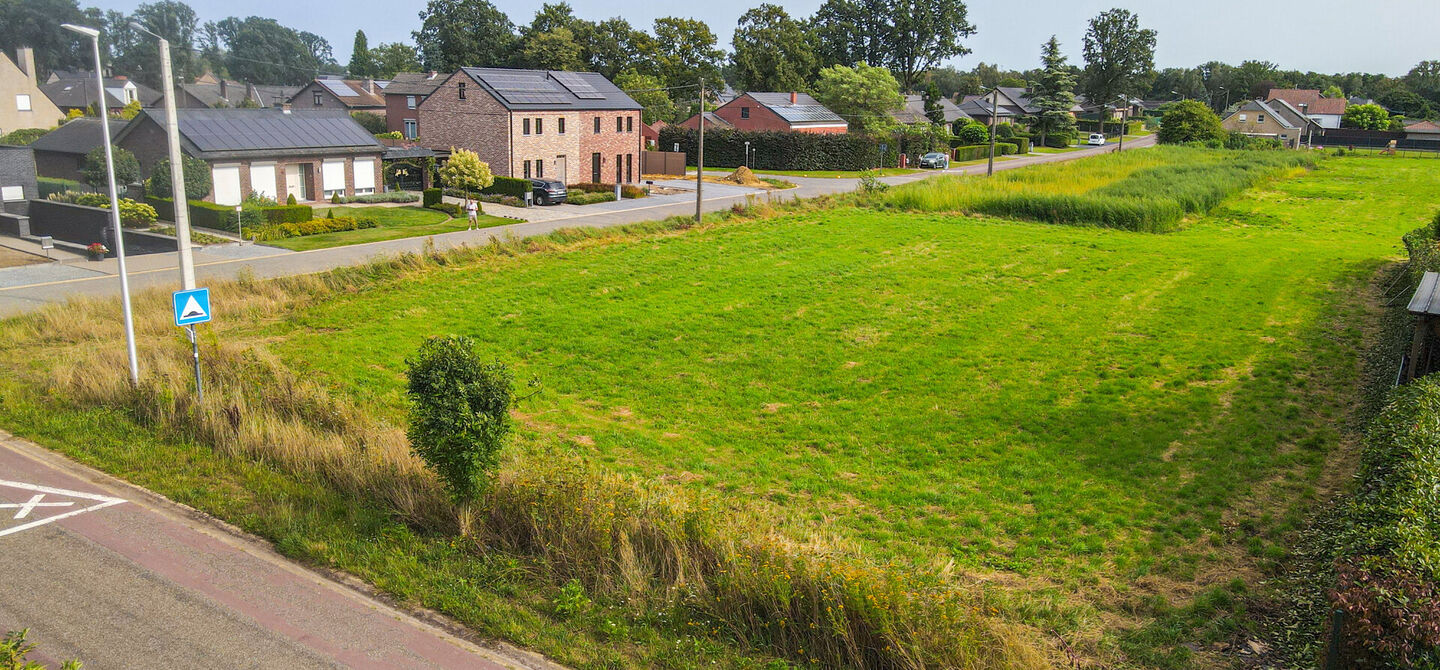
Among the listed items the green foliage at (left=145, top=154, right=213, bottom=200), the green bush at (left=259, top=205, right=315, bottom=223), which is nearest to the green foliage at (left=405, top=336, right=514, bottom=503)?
the green bush at (left=259, top=205, right=315, bottom=223)

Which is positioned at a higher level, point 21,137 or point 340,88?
point 340,88

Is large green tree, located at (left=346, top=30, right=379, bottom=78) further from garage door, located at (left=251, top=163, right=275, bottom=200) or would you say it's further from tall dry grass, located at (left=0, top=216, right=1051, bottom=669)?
tall dry grass, located at (left=0, top=216, right=1051, bottom=669)

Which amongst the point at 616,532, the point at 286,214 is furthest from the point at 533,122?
the point at 616,532

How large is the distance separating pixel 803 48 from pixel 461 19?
1346 inches

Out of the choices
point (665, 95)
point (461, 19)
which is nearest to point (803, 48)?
point (665, 95)

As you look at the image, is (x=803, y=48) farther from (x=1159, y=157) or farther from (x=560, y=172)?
(x=560, y=172)

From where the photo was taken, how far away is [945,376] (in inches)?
688

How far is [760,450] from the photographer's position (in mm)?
13961

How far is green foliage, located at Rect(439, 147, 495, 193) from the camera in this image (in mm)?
41219

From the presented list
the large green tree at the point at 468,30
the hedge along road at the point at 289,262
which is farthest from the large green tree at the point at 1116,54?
the hedge along road at the point at 289,262

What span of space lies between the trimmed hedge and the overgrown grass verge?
17.8 metres

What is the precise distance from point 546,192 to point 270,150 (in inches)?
467

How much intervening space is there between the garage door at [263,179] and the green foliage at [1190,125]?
71076 millimetres

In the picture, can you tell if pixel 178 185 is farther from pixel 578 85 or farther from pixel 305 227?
pixel 578 85
